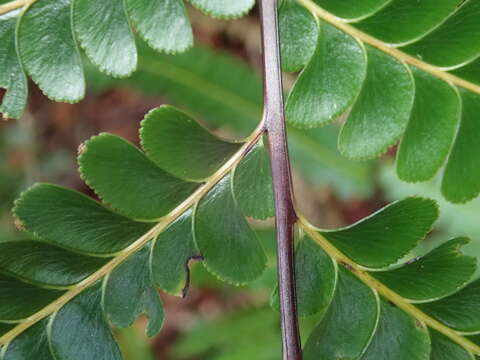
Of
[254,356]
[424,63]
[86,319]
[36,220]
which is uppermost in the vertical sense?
Answer: [424,63]

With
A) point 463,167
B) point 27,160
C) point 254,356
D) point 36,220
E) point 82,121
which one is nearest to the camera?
point 36,220

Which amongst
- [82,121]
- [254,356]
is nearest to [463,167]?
[254,356]

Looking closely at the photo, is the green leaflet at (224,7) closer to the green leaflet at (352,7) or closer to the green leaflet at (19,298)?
the green leaflet at (352,7)

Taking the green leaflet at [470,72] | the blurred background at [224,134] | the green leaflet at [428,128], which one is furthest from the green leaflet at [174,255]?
the blurred background at [224,134]

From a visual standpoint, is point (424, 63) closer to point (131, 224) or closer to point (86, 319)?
point (131, 224)

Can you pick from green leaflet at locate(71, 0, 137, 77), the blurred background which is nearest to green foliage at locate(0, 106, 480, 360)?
green leaflet at locate(71, 0, 137, 77)

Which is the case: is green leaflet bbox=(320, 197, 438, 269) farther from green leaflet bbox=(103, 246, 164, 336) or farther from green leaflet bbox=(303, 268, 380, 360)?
green leaflet bbox=(103, 246, 164, 336)
